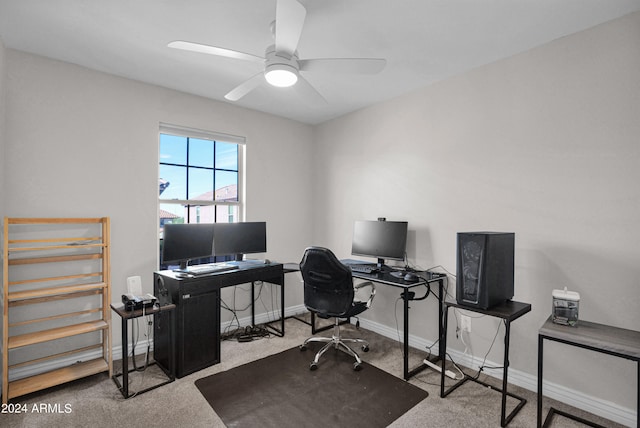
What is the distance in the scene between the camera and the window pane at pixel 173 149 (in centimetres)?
332

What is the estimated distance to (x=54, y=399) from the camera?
7.52 ft

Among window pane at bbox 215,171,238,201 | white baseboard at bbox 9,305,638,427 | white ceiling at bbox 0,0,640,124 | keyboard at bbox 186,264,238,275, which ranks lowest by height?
white baseboard at bbox 9,305,638,427

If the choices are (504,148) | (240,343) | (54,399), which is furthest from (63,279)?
Answer: (504,148)

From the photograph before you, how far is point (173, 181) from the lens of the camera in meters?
3.40

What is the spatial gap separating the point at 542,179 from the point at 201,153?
128 inches

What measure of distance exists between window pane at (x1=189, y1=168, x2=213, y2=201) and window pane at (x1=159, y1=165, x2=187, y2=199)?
0.24ft

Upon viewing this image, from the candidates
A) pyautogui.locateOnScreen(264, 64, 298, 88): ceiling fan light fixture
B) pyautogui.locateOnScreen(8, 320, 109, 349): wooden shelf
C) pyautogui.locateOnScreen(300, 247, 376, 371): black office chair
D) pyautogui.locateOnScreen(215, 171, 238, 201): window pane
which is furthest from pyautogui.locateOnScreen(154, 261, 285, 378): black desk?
pyautogui.locateOnScreen(264, 64, 298, 88): ceiling fan light fixture

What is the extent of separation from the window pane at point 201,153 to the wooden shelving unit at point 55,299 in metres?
1.15

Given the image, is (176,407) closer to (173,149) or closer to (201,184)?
(201,184)

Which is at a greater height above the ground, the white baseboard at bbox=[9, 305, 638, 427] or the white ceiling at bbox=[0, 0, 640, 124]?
the white ceiling at bbox=[0, 0, 640, 124]

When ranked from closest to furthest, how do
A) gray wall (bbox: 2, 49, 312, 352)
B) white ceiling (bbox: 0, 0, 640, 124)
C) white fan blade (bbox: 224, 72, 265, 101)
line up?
1. white ceiling (bbox: 0, 0, 640, 124)
2. white fan blade (bbox: 224, 72, 265, 101)
3. gray wall (bbox: 2, 49, 312, 352)

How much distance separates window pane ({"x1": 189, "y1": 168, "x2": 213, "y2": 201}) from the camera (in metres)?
3.51

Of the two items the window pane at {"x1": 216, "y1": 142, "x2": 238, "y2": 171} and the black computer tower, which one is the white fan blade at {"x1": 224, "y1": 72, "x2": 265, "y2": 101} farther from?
the black computer tower

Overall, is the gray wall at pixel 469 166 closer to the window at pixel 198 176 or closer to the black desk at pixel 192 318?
the window at pixel 198 176
